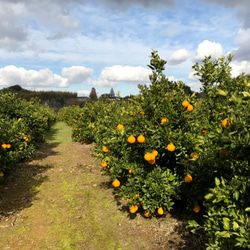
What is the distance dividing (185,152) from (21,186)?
422 cm

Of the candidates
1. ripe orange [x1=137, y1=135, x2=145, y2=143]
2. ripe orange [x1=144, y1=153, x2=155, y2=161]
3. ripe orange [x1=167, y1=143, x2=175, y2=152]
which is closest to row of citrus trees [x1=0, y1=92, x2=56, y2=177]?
ripe orange [x1=137, y1=135, x2=145, y2=143]

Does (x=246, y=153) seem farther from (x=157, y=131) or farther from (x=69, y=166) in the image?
(x=69, y=166)

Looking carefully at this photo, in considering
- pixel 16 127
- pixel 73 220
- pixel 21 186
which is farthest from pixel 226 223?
pixel 16 127

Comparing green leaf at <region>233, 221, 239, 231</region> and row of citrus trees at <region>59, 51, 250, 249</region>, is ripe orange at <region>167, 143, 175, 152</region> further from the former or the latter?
green leaf at <region>233, 221, 239, 231</region>

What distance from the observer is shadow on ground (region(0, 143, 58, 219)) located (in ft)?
14.4

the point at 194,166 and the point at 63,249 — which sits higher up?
the point at 194,166

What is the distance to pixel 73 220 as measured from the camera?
3949 millimetres

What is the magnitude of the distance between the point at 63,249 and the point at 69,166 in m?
4.14

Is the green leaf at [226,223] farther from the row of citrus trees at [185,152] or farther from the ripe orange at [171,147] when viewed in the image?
the ripe orange at [171,147]

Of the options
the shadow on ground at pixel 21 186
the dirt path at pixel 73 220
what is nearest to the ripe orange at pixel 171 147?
the dirt path at pixel 73 220

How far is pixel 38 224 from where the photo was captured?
381cm

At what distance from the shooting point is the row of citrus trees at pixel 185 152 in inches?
74.3

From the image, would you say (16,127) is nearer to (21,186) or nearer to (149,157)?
(21,186)

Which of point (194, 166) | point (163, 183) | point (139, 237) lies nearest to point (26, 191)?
point (139, 237)
